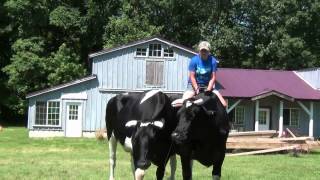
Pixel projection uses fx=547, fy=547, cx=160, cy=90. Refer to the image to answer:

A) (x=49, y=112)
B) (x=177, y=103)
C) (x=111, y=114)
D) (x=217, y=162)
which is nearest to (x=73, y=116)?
(x=49, y=112)

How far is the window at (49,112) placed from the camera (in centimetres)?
3472

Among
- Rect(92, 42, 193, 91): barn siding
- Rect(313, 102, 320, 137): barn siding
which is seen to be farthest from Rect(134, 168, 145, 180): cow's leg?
Rect(313, 102, 320, 137): barn siding

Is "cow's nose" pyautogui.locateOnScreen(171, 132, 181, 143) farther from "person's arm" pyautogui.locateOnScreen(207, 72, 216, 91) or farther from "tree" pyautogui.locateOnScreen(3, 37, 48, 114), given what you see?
"tree" pyautogui.locateOnScreen(3, 37, 48, 114)

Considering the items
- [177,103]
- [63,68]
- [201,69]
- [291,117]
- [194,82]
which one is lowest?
[291,117]

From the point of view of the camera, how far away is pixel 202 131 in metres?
8.38

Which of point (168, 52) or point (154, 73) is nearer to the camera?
point (154, 73)

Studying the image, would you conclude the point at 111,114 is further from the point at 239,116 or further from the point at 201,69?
the point at 239,116

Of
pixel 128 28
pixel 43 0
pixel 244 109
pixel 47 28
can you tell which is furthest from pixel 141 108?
pixel 47 28

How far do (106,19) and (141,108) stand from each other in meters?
41.1

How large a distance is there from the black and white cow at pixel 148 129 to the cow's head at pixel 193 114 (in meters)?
0.34

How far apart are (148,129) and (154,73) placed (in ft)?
89.9

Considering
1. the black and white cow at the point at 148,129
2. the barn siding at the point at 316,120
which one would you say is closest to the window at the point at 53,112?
the barn siding at the point at 316,120

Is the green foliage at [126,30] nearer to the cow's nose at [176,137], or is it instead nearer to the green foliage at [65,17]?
the green foliage at [65,17]

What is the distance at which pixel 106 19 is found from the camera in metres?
49.1
